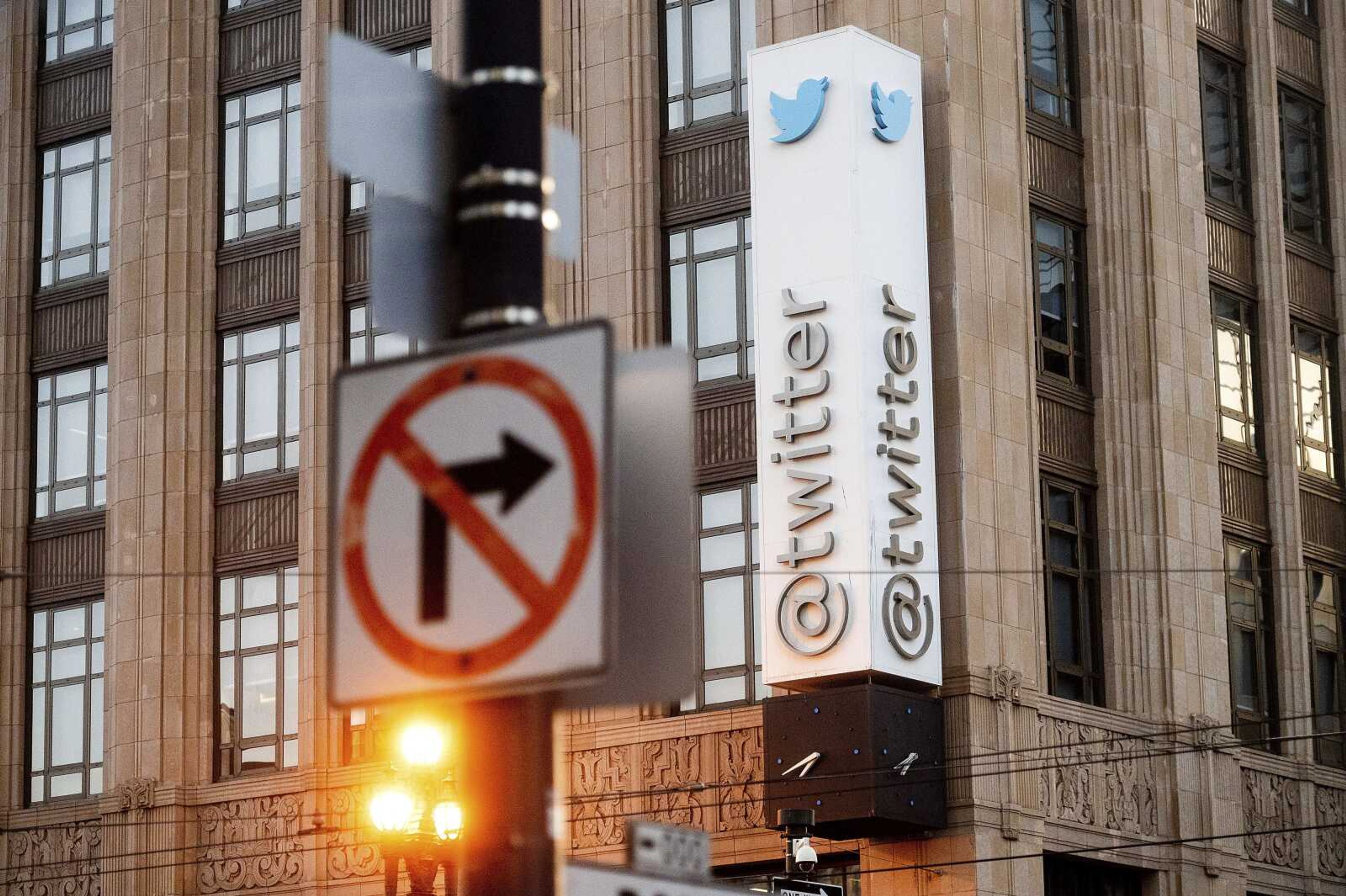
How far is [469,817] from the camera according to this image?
5.98m

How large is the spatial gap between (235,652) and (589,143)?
411 inches

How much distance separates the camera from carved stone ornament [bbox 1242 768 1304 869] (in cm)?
3778

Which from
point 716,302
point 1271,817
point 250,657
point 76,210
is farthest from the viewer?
point 76,210

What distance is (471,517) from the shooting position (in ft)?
19.3

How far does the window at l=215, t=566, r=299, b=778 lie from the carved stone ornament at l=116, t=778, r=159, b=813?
1133mm

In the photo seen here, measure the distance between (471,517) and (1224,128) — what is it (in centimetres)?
3679

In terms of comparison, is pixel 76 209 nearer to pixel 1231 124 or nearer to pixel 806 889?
pixel 1231 124

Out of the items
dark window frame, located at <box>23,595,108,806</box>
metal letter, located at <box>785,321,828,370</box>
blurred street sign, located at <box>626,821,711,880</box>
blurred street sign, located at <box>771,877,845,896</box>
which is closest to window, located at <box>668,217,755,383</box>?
metal letter, located at <box>785,321,828,370</box>

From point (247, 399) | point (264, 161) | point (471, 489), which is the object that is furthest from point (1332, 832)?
point (471, 489)

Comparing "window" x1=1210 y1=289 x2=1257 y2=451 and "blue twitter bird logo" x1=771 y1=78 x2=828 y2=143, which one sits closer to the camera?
"blue twitter bird logo" x1=771 y1=78 x2=828 y2=143

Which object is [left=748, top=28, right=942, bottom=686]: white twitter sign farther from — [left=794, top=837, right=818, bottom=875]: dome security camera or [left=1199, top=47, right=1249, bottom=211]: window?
[left=1199, top=47, right=1249, bottom=211]: window

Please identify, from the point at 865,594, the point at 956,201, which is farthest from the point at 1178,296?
the point at 865,594

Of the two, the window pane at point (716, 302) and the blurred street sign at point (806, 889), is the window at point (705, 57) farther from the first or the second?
the blurred street sign at point (806, 889)

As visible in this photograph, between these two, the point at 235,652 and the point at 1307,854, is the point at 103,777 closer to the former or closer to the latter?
the point at 235,652
